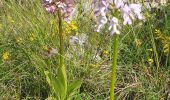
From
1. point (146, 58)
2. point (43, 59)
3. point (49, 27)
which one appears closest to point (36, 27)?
point (49, 27)

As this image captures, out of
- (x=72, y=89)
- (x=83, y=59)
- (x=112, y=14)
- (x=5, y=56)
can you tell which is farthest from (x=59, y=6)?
(x=5, y=56)

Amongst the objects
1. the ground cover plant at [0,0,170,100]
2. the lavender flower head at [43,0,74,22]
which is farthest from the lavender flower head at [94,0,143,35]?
the ground cover plant at [0,0,170,100]

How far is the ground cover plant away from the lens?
2.90 metres

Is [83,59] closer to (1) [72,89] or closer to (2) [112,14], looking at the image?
(1) [72,89]

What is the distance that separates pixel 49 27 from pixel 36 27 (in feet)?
0.60

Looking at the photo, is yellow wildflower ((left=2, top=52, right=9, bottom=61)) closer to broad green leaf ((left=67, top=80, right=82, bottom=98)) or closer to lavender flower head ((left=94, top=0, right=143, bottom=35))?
broad green leaf ((left=67, top=80, right=82, bottom=98))

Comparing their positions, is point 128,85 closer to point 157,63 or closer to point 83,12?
point 157,63

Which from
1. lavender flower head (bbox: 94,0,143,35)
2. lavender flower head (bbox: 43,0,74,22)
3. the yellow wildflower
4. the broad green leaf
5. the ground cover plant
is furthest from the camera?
the yellow wildflower

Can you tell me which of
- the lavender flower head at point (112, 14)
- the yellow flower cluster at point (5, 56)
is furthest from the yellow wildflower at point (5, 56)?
the lavender flower head at point (112, 14)

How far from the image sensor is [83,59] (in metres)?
3.25

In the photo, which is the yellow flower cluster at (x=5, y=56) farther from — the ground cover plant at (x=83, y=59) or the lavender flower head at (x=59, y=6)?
the lavender flower head at (x=59, y=6)

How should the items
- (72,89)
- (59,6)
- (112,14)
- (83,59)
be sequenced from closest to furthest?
(112,14) → (59,6) → (72,89) → (83,59)

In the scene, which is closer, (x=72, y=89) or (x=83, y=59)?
(x=72, y=89)

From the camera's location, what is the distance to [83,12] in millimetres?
4168
